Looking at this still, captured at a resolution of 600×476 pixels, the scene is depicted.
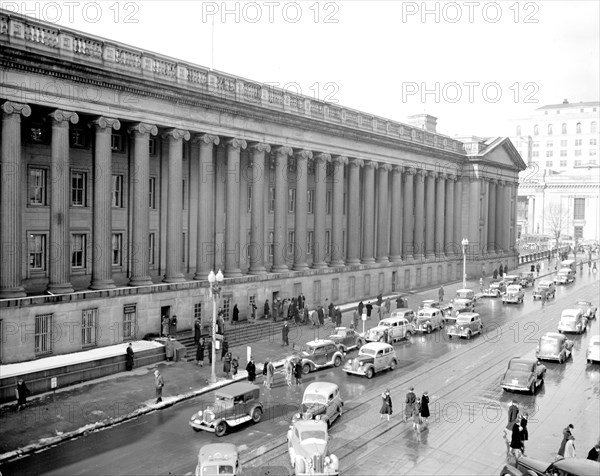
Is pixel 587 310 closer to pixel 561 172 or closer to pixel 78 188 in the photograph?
pixel 78 188

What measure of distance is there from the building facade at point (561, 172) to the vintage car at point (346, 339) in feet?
308

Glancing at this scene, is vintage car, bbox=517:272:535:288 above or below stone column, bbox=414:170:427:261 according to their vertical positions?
below

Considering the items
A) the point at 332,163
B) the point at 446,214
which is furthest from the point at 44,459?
the point at 446,214

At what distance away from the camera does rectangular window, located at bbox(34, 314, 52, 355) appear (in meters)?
30.8

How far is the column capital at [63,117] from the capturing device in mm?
31641

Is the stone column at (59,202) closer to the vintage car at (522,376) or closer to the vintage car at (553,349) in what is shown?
the vintage car at (522,376)

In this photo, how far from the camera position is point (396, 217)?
6366 centimetres

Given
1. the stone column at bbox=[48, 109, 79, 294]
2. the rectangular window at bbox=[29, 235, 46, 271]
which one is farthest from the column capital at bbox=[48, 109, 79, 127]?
the rectangular window at bbox=[29, 235, 46, 271]

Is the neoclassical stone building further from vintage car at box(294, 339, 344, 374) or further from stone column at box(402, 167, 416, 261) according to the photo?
vintage car at box(294, 339, 344, 374)

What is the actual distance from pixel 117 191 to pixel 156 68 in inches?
306

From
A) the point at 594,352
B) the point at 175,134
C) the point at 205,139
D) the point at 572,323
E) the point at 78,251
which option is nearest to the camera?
the point at 594,352

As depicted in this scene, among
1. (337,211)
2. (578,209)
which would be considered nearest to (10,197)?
(337,211)

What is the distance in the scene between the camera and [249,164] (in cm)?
4603

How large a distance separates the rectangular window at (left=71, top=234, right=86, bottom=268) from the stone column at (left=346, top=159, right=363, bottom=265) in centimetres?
2671
